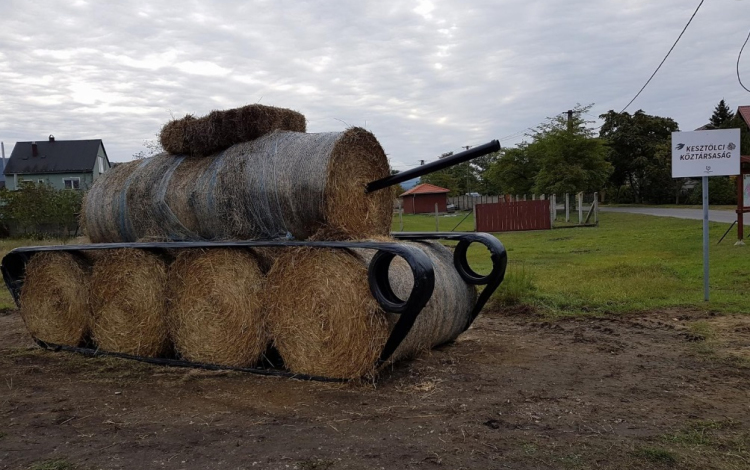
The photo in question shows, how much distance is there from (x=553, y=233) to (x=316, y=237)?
18949 mm

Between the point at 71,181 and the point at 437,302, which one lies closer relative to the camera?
the point at 437,302

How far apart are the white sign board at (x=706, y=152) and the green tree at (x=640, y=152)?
4078cm

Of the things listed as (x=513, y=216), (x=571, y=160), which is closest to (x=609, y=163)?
(x=571, y=160)

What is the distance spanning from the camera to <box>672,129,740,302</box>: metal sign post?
916 centimetres

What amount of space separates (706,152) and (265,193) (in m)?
6.83

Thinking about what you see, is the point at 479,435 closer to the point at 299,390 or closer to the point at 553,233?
the point at 299,390

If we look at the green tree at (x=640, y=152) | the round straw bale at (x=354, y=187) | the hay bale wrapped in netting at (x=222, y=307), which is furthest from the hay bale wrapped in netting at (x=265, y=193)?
the green tree at (x=640, y=152)

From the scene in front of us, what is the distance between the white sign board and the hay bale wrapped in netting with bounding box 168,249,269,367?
21.6 feet

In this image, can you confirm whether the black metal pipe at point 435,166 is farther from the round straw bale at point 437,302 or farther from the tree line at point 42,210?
the tree line at point 42,210

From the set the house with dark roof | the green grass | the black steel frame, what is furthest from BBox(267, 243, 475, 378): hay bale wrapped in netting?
the house with dark roof

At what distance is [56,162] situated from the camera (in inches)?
2007

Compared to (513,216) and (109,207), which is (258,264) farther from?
(513,216)

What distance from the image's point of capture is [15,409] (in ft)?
16.8

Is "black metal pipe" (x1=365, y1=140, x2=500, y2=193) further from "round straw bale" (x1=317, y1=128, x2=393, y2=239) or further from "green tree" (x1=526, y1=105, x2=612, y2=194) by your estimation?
"green tree" (x1=526, y1=105, x2=612, y2=194)
